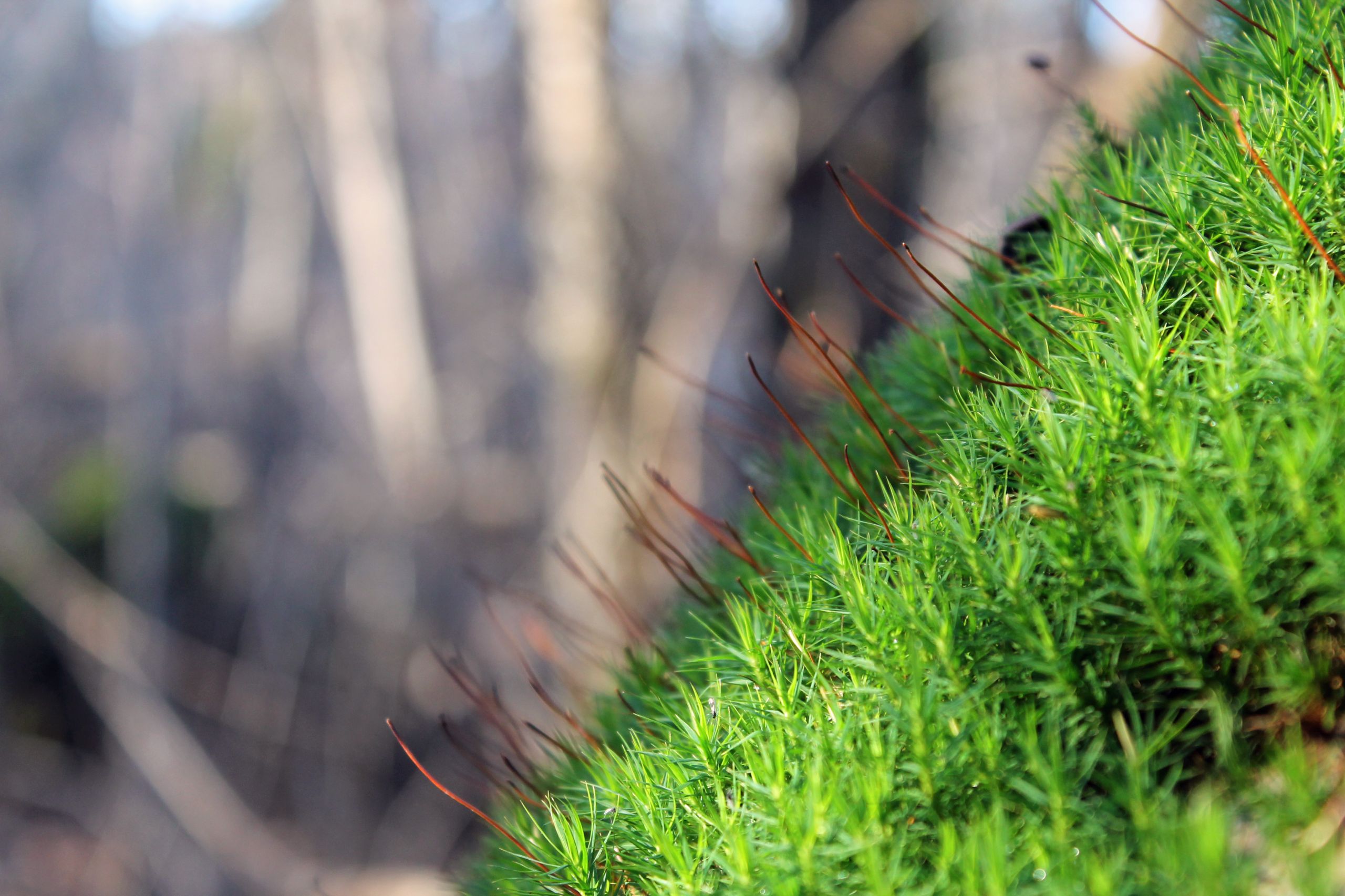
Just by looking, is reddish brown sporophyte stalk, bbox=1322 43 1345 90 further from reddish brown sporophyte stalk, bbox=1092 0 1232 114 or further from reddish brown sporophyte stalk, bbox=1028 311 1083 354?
reddish brown sporophyte stalk, bbox=1028 311 1083 354

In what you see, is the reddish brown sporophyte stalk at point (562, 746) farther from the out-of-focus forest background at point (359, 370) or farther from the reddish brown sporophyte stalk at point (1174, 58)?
the reddish brown sporophyte stalk at point (1174, 58)

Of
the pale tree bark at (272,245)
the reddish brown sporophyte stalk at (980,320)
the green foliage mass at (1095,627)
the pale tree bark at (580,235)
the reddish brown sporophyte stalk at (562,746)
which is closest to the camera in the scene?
the green foliage mass at (1095,627)

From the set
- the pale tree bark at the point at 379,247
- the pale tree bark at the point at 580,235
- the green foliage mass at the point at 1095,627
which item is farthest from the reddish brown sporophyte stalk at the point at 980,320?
the pale tree bark at the point at 379,247

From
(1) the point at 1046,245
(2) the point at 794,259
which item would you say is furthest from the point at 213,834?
(1) the point at 1046,245

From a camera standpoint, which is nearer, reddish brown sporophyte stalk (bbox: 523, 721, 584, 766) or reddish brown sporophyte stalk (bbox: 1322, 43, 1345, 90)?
reddish brown sporophyte stalk (bbox: 1322, 43, 1345, 90)

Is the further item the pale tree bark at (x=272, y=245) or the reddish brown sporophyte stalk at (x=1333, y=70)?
the pale tree bark at (x=272, y=245)

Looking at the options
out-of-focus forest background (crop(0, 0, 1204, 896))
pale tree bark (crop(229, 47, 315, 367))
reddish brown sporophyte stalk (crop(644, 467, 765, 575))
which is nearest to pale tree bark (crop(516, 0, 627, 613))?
out-of-focus forest background (crop(0, 0, 1204, 896))

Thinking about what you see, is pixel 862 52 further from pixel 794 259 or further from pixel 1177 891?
pixel 1177 891
